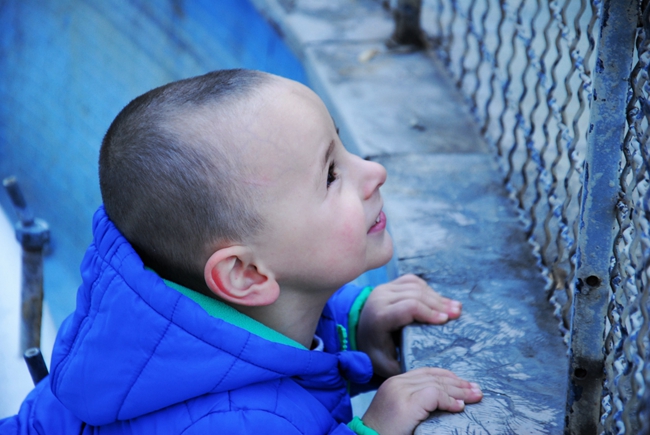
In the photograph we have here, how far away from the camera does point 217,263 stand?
1.05 meters

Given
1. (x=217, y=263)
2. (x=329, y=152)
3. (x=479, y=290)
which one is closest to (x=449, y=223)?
(x=479, y=290)

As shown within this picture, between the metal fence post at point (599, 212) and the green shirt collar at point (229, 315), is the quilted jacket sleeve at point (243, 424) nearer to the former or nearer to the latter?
the green shirt collar at point (229, 315)

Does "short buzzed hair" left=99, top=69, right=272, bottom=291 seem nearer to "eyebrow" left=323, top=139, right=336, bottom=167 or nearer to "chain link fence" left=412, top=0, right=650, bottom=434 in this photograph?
"eyebrow" left=323, top=139, right=336, bottom=167

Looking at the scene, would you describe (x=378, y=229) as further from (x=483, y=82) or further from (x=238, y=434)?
(x=483, y=82)

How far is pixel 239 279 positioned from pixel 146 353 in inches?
6.6

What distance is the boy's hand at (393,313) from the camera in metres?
1.34

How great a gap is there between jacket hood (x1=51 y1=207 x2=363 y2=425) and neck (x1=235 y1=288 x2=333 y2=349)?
0.11 metres

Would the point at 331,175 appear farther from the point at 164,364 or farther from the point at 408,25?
the point at 408,25

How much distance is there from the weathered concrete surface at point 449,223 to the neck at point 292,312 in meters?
0.18

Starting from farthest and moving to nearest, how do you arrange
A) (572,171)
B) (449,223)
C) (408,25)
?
(408,25), (449,223), (572,171)

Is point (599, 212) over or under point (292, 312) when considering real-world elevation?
over

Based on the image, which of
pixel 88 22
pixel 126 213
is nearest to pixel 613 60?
pixel 126 213

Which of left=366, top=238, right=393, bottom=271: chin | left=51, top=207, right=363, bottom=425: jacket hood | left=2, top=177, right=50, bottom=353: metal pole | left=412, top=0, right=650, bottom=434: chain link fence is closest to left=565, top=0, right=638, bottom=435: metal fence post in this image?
left=412, top=0, right=650, bottom=434: chain link fence

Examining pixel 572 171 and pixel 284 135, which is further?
pixel 572 171
